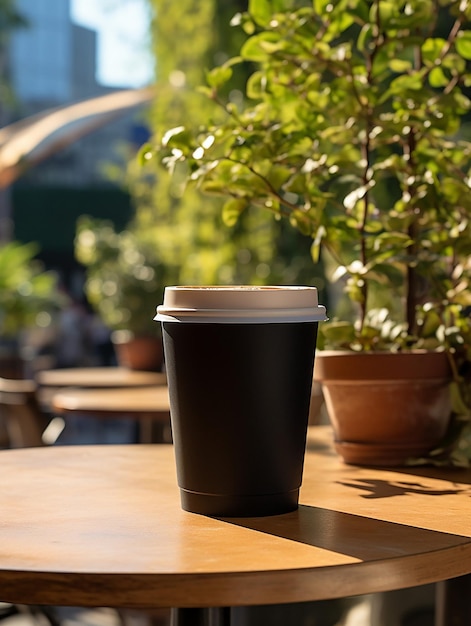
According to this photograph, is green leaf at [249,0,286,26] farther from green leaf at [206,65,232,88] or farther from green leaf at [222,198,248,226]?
green leaf at [222,198,248,226]

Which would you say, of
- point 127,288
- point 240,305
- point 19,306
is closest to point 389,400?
point 240,305

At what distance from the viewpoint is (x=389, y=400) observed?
57.5 inches

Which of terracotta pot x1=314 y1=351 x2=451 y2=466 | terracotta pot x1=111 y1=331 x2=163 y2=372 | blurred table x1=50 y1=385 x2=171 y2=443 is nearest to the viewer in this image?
terracotta pot x1=314 y1=351 x2=451 y2=466

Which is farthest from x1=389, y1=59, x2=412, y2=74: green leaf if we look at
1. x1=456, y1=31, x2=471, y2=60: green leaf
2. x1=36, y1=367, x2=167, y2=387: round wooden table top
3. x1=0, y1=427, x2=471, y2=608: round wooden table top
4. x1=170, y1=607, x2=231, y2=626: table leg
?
x1=36, y1=367, x2=167, y2=387: round wooden table top

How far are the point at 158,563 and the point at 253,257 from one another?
6.40m

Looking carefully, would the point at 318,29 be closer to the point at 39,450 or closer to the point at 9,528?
the point at 39,450

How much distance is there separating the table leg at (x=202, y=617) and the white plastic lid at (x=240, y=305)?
29 centimetres

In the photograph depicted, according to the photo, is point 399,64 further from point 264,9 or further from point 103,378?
point 103,378

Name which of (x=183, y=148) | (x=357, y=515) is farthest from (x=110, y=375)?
(x=357, y=515)

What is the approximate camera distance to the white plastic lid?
1.08 metres

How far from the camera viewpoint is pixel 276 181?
150cm

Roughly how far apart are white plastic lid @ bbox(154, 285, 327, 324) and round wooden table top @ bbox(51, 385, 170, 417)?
1667 millimetres

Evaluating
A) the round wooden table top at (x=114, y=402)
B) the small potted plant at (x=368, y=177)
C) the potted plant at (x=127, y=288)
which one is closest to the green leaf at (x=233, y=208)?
the small potted plant at (x=368, y=177)

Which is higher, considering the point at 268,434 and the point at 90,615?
the point at 268,434
